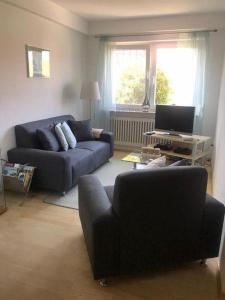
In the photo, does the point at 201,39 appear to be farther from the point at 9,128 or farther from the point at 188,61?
the point at 9,128

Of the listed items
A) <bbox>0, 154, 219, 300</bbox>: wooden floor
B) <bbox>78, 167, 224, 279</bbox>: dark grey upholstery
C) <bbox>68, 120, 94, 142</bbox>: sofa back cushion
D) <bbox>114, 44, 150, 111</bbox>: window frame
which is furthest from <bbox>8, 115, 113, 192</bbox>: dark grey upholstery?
<bbox>114, 44, 150, 111</bbox>: window frame

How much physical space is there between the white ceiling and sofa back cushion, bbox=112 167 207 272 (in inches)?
118

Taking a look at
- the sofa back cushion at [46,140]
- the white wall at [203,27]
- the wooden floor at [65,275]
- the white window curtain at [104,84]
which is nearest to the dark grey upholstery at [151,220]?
the wooden floor at [65,275]

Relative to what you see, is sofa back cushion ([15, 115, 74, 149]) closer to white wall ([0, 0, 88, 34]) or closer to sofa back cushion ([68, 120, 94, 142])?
sofa back cushion ([68, 120, 94, 142])

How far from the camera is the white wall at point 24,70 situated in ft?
10.5

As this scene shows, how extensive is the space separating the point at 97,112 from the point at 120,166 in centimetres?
150

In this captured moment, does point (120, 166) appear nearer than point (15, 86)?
No

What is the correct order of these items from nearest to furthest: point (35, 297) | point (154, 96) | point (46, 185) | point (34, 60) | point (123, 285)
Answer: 1. point (35, 297)
2. point (123, 285)
3. point (46, 185)
4. point (34, 60)
5. point (154, 96)

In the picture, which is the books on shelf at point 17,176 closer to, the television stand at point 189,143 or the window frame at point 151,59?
the television stand at point 189,143

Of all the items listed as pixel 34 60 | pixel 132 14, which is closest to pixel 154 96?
pixel 132 14

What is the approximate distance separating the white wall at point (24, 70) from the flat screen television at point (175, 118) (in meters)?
1.73

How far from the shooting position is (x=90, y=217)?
68.7 inches

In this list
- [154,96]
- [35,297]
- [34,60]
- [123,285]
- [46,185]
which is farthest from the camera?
[154,96]

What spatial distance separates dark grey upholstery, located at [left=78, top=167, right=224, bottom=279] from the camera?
64.7 inches
